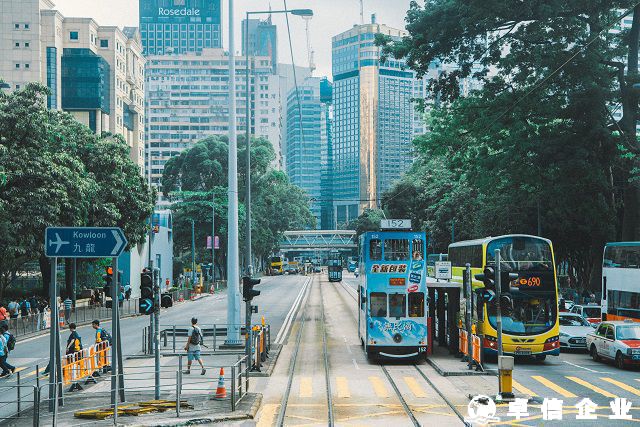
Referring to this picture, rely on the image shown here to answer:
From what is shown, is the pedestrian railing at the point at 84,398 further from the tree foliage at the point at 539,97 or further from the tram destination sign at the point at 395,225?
the tree foliage at the point at 539,97

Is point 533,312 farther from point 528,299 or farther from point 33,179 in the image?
point 33,179

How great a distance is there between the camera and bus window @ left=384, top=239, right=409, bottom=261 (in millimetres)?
29016

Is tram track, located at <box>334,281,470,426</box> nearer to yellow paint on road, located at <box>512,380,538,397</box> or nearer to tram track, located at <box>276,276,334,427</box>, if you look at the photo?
tram track, located at <box>276,276,334,427</box>

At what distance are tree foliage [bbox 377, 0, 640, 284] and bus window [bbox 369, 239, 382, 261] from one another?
52.3 feet

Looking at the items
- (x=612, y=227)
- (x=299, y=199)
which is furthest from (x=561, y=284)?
(x=299, y=199)

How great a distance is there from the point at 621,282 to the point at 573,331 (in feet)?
13.7

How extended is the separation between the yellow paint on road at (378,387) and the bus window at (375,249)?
4.85 metres

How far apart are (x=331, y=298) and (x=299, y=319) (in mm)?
23576

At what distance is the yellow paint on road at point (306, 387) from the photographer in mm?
22594

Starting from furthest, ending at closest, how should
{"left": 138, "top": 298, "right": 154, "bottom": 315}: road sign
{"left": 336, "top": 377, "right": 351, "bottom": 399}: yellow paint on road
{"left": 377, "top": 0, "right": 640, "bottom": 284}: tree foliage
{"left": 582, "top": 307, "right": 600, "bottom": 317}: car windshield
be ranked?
{"left": 582, "top": 307, "right": 600, "bottom": 317}: car windshield
{"left": 377, "top": 0, "right": 640, "bottom": 284}: tree foliage
{"left": 336, "top": 377, "right": 351, "bottom": 399}: yellow paint on road
{"left": 138, "top": 298, "right": 154, "bottom": 315}: road sign

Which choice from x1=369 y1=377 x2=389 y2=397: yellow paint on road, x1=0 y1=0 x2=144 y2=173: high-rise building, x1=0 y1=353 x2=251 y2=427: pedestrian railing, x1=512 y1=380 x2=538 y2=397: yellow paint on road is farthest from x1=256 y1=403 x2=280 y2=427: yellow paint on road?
x1=0 y1=0 x2=144 y2=173: high-rise building

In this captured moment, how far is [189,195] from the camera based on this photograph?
99750 millimetres

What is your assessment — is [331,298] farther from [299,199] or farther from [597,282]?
[299,199]

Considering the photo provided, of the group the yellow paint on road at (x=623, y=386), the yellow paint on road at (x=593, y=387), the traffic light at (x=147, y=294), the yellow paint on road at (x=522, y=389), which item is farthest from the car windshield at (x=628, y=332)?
the traffic light at (x=147, y=294)
